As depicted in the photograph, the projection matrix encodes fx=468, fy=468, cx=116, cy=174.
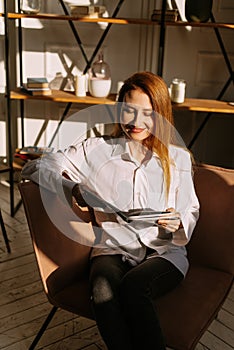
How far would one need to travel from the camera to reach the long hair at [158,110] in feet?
4.87

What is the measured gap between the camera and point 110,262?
4.76 ft

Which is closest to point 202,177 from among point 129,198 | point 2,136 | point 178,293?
point 129,198

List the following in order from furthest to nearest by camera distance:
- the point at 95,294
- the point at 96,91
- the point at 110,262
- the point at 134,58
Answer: the point at 134,58
the point at 96,91
the point at 110,262
the point at 95,294

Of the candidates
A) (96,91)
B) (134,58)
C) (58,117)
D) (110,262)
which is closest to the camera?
(110,262)

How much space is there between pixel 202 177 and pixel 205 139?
4.84 feet

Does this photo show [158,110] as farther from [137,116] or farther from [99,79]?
[99,79]

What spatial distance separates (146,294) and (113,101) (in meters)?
1.58

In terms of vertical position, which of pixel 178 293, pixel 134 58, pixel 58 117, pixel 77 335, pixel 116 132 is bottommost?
pixel 77 335

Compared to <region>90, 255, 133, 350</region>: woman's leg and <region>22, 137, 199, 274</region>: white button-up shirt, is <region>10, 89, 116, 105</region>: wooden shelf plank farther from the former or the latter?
<region>90, 255, 133, 350</region>: woman's leg

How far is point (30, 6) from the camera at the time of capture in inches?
109

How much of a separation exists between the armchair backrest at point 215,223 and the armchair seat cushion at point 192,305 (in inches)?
1.9

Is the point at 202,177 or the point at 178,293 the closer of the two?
the point at 178,293

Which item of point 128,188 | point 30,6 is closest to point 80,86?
point 30,6

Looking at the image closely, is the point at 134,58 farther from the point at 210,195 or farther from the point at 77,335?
the point at 77,335
